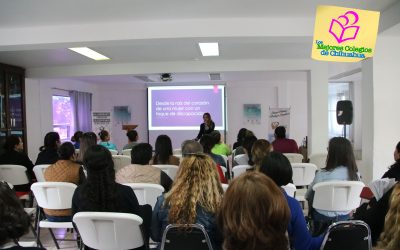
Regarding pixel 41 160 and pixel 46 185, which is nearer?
pixel 46 185

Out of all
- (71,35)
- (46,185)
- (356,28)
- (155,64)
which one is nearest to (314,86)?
(155,64)

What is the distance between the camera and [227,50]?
6555mm

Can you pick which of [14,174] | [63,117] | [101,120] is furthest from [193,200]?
[63,117]

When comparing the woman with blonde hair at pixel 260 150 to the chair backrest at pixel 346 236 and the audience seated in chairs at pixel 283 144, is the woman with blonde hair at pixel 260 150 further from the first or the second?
the audience seated in chairs at pixel 283 144

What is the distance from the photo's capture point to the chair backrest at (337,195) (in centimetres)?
306

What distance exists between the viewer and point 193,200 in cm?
202

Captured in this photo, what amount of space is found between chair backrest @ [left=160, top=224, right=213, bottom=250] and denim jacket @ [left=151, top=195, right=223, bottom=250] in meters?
0.08

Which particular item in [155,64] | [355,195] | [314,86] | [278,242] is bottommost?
[355,195]

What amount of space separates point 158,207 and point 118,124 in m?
11.1

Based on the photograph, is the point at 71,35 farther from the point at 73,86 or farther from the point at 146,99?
the point at 146,99

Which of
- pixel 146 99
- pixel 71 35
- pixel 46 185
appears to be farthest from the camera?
pixel 146 99

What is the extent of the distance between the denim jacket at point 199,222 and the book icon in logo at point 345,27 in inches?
83.2

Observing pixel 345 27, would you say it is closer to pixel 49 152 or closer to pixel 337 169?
pixel 337 169

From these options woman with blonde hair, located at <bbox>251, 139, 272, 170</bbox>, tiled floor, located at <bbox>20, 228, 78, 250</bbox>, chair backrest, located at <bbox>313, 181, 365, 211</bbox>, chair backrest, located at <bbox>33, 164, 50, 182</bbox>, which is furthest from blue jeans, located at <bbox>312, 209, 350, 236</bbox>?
chair backrest, located at <bbox>33, 164, 50, 182</bbox>
